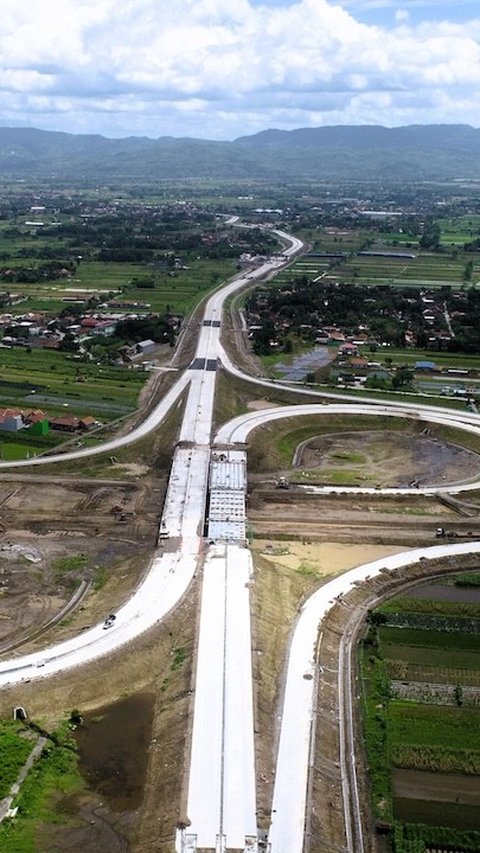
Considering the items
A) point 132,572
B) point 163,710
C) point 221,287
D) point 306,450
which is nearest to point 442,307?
point 221,287

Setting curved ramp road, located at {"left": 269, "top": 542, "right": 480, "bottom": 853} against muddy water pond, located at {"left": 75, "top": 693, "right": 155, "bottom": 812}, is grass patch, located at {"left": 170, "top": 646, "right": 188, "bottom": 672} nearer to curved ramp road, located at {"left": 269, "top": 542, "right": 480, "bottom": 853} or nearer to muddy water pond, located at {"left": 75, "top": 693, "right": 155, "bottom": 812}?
muddy water pond, located at {"left": 75, "top": 693, "right": 155, "bottom": 812}

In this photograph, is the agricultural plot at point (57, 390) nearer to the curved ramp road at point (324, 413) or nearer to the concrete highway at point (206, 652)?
the concrete highway at point (206, 652)

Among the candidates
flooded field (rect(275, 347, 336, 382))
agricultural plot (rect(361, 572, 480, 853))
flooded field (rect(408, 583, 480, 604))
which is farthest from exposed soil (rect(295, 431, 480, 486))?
agricultural plot (rect(361, 572, 480, 853))

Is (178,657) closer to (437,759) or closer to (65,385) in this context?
(437,759)

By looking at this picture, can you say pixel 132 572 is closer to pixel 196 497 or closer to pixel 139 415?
pixel 196 497

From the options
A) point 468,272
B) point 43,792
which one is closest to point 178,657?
point 43,792
